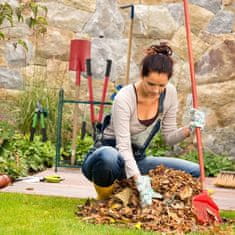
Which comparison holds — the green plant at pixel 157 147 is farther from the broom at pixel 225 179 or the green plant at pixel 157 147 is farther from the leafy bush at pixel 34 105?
the leafy bush at pixel 34 105

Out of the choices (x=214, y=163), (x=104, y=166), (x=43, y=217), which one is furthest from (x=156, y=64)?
(x=214, y=163)

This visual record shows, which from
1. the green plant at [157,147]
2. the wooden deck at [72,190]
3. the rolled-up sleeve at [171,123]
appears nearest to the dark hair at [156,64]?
the rolled-up sleeve at [171,123]

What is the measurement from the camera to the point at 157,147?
6.29m

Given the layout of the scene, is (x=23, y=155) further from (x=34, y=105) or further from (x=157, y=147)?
(x=157, y=147)

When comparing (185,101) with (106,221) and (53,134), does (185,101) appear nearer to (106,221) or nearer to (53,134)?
(53,134)

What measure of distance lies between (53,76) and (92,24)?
651mm

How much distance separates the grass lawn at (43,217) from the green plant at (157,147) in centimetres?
204

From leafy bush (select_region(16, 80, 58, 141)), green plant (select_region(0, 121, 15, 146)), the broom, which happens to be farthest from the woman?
leafy bush (select_region(16, 80, 58, 141))

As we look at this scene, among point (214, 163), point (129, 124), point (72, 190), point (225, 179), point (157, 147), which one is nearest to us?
point (129, 124)

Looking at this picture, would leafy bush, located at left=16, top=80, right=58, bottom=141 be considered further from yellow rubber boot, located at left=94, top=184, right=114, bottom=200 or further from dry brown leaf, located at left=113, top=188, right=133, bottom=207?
dry brown leaf, located at left=113, top=188, right=133, bottom=207

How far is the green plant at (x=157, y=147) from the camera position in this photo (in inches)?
243

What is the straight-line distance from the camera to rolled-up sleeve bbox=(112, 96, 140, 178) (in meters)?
3.59

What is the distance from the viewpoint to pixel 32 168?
5.54 metres

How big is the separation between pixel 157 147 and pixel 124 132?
2.67 metres
